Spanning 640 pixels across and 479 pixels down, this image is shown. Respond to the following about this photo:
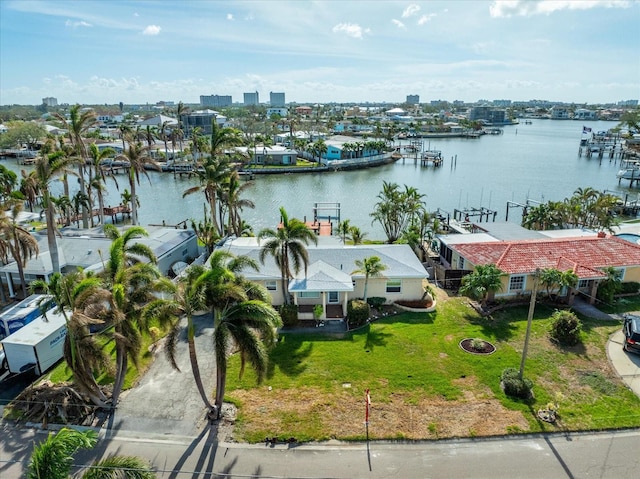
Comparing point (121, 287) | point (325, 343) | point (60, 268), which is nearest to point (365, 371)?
point (325, 343)

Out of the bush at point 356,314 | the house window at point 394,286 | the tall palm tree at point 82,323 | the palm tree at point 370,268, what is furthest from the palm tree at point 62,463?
the house window at point 394,286

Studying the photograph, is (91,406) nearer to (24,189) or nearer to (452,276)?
(452,276)

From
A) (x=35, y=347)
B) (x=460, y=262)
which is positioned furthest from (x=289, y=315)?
(x=460, y=262)

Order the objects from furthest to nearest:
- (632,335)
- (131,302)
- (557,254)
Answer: (557,254)
(632,335)
(131,302)

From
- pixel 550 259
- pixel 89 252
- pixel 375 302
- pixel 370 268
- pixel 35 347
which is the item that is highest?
pixel 370 268

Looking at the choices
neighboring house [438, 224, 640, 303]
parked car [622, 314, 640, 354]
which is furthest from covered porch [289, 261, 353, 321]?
parked car [622, 314, 640, 354]

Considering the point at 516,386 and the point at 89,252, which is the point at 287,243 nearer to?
the point at 516,386

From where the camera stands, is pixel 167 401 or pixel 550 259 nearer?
pixel 167 401
